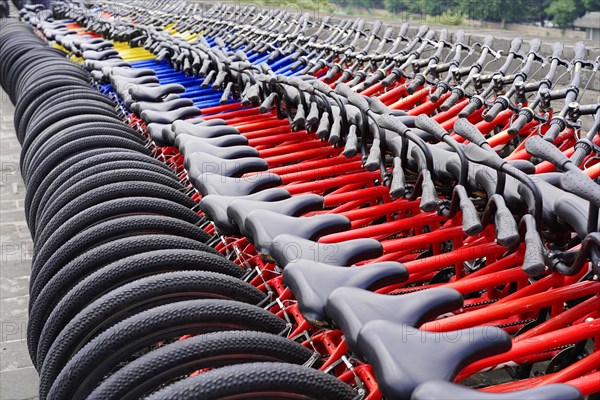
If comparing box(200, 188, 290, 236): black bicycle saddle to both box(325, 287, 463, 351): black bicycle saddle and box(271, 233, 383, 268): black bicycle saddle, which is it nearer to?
box(271, 233, 383, 268): black bicycle saddle

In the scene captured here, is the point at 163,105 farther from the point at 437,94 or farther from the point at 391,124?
the point at 391,124

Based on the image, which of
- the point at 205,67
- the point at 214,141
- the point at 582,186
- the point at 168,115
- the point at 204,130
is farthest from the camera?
the point at 205,67

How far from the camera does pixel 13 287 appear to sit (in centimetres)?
436

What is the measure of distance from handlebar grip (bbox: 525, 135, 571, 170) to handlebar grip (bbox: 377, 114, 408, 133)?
1.70 ft

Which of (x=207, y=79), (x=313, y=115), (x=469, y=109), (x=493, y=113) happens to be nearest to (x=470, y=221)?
(x=313, y=115)

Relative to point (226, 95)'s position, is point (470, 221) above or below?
above

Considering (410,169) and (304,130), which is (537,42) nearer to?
(304,130)

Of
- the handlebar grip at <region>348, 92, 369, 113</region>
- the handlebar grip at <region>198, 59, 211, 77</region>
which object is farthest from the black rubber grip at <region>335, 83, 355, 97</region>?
the handlebar grip at <region>198, 59, 211, 77</region>

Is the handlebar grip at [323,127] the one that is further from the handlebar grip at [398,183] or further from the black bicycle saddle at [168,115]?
the black bicycle saddle at [168,115]

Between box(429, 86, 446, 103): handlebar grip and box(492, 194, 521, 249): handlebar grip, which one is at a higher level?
box(492, 194, 521, 249): handlebar grip

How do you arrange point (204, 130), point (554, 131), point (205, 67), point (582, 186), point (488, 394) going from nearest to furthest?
point (488, 394) < point (582, 186) < point (554, 131) < point (204, 130) < point (205, 67)

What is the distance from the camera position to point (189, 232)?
262 cm

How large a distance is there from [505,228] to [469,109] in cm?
183

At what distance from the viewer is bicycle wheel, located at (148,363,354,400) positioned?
1.40 m
